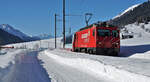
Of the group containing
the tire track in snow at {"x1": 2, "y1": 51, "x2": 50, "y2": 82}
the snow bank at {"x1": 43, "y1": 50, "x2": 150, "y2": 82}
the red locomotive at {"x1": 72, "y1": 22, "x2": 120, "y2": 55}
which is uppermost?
the red locomotive at {"x1": 72, "y1": 22, "x2": 120, "y2": 55}

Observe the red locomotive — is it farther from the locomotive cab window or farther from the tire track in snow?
the tire track in snow

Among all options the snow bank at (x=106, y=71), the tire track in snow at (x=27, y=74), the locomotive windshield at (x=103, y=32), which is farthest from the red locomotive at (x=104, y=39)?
the tire track in snow at (x=27, y=74)

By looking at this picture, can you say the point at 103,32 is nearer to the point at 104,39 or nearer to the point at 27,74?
the point at 104,39

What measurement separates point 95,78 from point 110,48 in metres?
12.1

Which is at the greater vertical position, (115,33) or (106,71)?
(115,33)

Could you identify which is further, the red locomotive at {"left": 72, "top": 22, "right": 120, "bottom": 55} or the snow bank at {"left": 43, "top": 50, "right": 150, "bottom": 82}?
the red locomotive at {"left": 72, "top": 22, "right": 120, "bottom": 55}

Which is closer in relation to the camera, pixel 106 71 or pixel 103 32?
pixel 106 71

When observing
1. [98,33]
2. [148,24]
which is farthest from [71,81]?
[148,24]

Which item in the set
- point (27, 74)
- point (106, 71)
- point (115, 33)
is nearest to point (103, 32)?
Result: point (115, 33)

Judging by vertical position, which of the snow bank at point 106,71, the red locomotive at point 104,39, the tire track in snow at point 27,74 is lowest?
the tire track in snow at point 27,74

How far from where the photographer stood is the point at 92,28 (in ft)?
67.1

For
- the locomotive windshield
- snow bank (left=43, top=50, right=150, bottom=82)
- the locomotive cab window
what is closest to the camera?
snow bank (left=43, top=50, right=150, bottom=82)

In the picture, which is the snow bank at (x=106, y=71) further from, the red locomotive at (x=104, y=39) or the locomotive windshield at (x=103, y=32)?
the locomotive windshield at (x=103, y=32)

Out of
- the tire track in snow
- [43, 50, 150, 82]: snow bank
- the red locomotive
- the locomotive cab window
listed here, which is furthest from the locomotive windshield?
the tire track in snow
